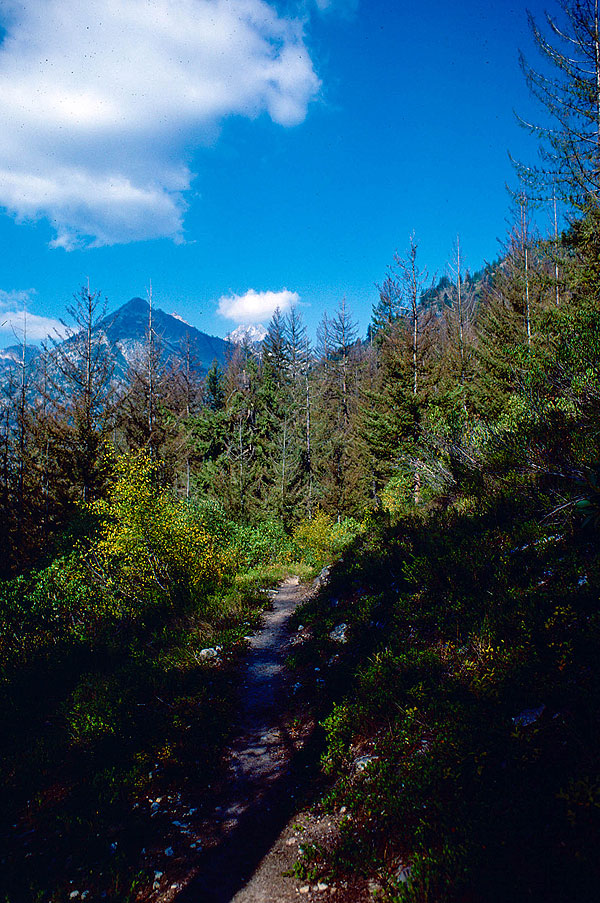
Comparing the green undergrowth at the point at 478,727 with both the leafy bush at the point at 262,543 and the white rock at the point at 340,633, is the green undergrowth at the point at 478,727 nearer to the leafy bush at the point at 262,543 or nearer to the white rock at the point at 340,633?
the white rock at the point at 340,633

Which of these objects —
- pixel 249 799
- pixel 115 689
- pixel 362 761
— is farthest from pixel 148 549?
pixel 362 761

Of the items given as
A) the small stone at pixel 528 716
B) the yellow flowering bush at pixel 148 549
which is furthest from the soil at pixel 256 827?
the yellow flowering bush at pixel 148 549

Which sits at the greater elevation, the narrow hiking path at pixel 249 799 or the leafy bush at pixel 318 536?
the narrow hiking path at pixel 249 799

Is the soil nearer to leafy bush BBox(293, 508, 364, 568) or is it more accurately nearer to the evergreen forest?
the evergreen forest

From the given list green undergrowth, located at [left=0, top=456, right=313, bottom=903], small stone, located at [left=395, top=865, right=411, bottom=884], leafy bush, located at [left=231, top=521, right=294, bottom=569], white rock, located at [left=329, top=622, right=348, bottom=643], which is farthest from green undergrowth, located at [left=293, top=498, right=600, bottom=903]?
leafy bush, located at [left=231, top=521, right=294, bottom=569]

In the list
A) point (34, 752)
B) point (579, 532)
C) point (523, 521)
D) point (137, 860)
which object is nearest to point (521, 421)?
point (523, 521)

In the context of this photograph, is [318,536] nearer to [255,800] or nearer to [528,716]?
[255,800]

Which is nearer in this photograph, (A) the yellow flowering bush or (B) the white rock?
(B) the white rock

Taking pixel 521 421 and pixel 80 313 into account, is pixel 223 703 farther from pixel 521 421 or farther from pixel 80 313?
pixel 80 313

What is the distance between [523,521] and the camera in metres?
6.40

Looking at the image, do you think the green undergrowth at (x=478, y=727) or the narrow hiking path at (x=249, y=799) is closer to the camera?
the green undergrowth at (x=478, y=727)

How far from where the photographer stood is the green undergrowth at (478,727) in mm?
2451

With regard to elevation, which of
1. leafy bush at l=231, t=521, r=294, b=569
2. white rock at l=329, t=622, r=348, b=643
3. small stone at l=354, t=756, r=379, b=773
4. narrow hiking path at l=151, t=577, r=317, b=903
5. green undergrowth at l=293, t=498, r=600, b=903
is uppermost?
green undergrowth at l=293, t=498, r=600, b=903

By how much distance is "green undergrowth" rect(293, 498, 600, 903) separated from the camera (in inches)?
96.5
